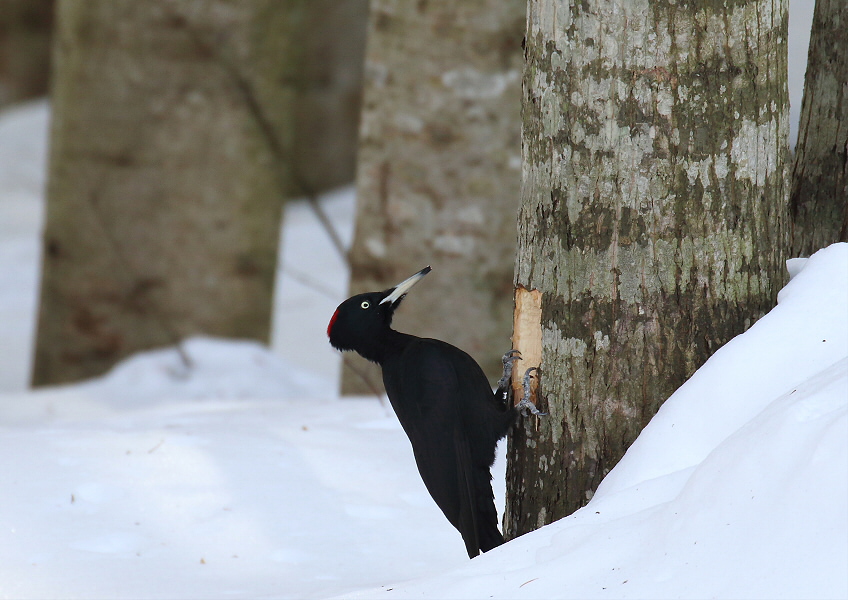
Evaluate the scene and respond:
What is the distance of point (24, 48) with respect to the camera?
13641 millimetres

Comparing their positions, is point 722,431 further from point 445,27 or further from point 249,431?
point 445,27

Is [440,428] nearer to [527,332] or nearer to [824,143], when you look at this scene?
[527,332]

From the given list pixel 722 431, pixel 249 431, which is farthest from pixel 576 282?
pixel 249 431

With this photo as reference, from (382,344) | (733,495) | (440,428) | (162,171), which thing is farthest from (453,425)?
(162,171)

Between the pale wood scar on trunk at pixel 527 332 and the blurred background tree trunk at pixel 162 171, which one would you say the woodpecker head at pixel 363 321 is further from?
the blurred background tree trunk at pixel 162 171

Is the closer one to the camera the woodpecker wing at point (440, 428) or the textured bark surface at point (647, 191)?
the textured bark surface at point (647, 191)

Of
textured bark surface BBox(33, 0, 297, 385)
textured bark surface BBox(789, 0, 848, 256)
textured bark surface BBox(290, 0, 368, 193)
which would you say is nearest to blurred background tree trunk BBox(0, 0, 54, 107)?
textured bark surface BBox(290, 0, 368, 193)

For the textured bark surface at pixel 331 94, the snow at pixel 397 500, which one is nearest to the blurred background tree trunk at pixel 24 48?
the textured bark surface at pixel 331 94

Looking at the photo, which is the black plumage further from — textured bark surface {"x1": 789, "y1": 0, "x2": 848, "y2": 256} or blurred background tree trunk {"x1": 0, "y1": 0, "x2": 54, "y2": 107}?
blurred background tree trunk {"x1": 0, "y1": 0, "x2": 54, "y2": 107}

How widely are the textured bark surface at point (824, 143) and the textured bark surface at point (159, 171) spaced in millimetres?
3607

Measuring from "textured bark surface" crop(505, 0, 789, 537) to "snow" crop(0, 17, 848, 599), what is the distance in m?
0.11

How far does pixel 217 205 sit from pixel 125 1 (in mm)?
1264

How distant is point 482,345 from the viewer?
438 cm

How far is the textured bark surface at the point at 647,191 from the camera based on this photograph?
75.6 inches
